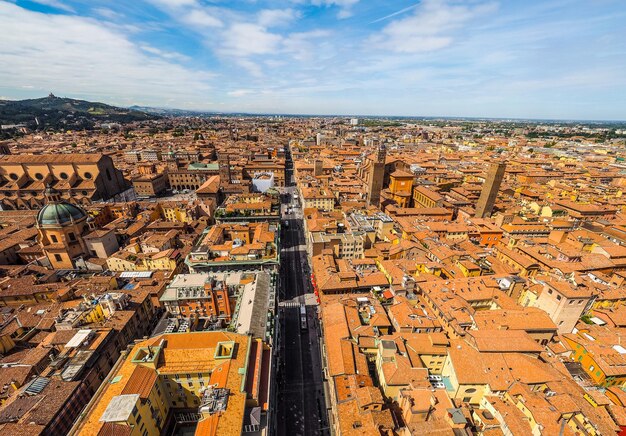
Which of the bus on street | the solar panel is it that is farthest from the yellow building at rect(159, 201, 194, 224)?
the solar panel

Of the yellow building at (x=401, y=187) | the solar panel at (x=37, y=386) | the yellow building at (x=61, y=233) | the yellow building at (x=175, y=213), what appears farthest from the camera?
the yellow building at (x=401, y=187)

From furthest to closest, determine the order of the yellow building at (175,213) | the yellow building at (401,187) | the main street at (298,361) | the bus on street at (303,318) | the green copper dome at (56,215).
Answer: the yellow building at (401,187) < the yellow building at (175,213) < the green copper dome at (56,215) < the bus on street at (303,318) < the main street at (298,361)

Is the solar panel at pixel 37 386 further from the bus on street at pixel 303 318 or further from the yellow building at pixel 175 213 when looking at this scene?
the yellow building at pixel 175 213

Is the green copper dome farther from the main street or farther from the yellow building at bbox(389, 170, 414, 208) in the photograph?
the yellow building at bbox(389, 170, 414, 208)

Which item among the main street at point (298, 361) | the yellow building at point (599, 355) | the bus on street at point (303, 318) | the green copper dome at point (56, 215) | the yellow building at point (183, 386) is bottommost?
the main street at point (298, 361)

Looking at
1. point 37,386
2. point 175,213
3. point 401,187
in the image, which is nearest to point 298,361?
point 37,386

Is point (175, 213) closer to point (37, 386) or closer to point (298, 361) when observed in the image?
point (37, 386)

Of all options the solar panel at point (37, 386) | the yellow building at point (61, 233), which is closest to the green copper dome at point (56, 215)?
the yellow building at point (61, 233)
